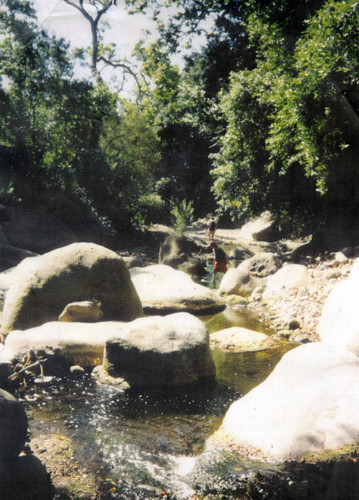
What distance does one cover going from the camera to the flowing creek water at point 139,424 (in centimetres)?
326

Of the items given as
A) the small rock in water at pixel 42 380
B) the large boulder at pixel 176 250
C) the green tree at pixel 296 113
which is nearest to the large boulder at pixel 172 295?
the small rock in water at pixel 42 380

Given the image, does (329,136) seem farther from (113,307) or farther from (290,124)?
(113,307)

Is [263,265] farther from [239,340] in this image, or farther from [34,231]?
[34,231]

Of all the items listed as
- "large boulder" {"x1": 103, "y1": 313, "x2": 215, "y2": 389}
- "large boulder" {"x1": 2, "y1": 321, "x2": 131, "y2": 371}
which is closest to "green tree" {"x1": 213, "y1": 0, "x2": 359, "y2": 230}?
"large boulder" {"x1": 103, "y1": 313, "x2": 215, "y2": 389}

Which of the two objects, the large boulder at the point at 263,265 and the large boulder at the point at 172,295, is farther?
the large boulder at the point at 263,265

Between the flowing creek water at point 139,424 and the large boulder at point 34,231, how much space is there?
9.67 m

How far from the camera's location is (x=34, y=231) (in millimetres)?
14391

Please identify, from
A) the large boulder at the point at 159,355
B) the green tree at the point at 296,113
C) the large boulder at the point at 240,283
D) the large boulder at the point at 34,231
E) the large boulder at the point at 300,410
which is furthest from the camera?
the large boulder at the point at 34,231

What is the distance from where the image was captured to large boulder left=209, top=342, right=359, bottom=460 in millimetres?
3422

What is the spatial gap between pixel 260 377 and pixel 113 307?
285 cm

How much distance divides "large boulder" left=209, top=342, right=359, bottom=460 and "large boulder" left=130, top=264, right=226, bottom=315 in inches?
173

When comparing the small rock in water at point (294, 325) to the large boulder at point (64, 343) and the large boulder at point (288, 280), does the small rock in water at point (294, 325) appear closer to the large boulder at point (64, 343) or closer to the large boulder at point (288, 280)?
the large boulder at point (288, 280)

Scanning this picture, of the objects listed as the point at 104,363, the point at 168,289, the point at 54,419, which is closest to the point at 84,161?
the point at 168,289

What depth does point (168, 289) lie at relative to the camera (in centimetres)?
891
